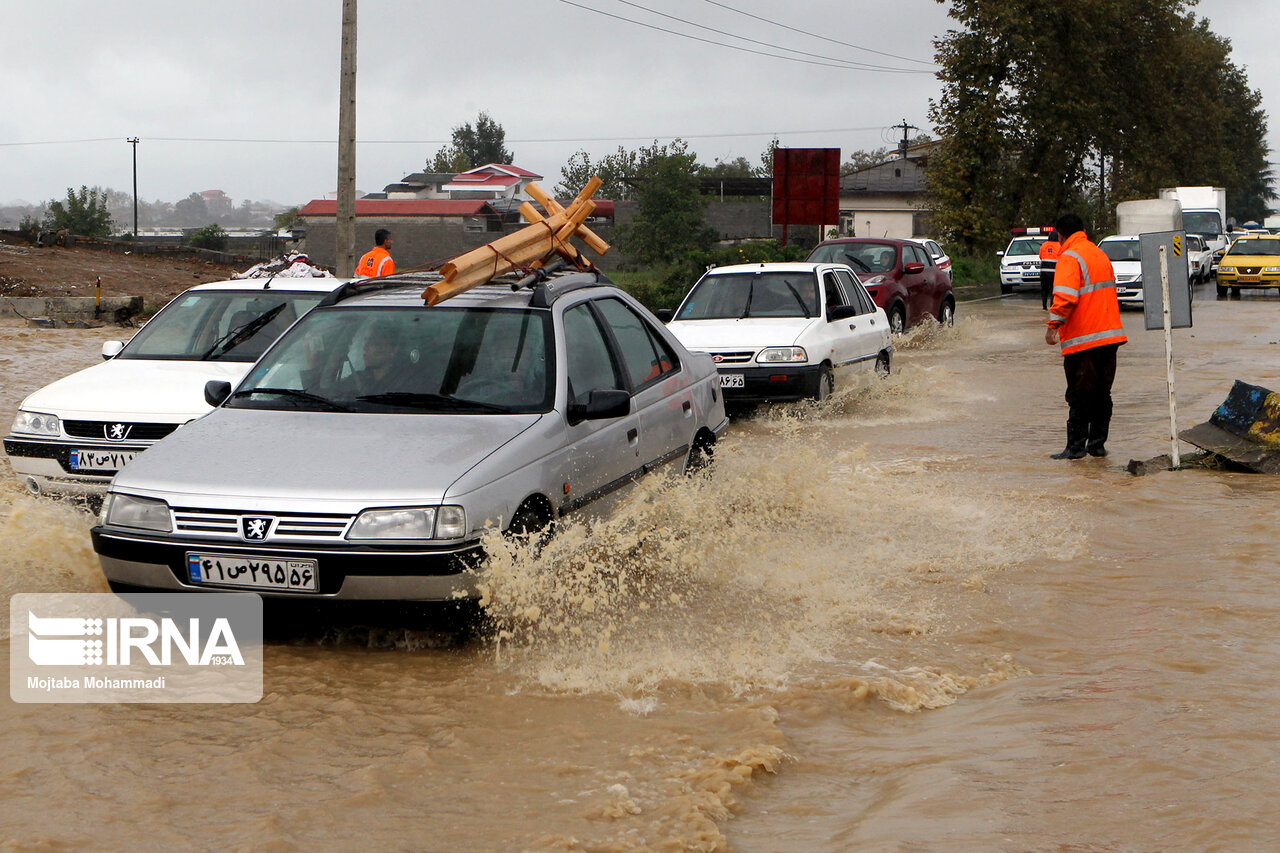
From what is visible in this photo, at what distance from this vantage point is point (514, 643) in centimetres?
568

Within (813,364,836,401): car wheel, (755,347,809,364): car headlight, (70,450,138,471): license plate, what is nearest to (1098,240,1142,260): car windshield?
(813,364,836,401): car wheel

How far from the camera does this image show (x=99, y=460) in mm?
7945

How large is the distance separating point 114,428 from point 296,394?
225 cm

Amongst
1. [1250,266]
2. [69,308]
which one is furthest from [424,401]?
[1250,266]

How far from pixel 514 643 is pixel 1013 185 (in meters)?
45.6

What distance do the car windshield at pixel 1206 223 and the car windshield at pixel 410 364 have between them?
43.3m

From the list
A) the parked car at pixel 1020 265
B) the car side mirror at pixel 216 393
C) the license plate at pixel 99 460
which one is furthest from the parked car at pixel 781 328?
the parked car at pixel 1020 265

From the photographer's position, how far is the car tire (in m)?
15.2

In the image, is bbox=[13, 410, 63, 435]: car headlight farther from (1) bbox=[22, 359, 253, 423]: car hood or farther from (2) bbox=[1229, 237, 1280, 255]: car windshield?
(2) bbox=[1229, 237, 1280, 255]: car windshield

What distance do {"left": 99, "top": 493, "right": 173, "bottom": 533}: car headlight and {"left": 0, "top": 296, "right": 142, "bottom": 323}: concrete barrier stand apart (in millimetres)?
22687

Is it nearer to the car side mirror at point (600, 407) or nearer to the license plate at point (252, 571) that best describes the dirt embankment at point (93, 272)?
the car side mirror at point (600, 407)

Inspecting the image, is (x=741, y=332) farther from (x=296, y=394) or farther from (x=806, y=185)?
(x=806, y=185)

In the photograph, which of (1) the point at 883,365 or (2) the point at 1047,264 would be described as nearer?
(1) the point at 883,365

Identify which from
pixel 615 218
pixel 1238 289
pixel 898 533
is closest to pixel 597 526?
pixel 898 533
